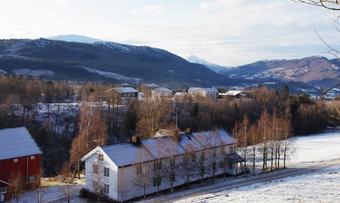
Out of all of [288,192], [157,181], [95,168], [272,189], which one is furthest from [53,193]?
[288,192]

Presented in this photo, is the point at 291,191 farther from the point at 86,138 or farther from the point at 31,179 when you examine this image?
the point at 86,138

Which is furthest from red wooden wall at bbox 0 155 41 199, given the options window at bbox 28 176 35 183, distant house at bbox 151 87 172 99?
distant house at bbox 151 87 172 99

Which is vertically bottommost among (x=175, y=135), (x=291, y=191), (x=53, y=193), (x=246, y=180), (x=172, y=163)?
(x=246, y=180)

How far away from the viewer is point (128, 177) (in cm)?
3894

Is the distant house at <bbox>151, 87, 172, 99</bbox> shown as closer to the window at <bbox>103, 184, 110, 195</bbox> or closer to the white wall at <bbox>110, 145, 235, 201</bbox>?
A: the white wall at <bbox>110, 145, 235, 201</bbox>

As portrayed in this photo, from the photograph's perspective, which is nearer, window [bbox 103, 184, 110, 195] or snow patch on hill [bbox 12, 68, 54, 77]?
window [bbox 103, 184, 110, 195]

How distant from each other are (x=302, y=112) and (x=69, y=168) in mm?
63736

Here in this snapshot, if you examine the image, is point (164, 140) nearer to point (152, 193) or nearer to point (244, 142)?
point (152, 193)

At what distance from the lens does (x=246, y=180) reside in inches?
1799

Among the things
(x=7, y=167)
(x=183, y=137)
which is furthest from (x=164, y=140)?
(x=7, y=167)

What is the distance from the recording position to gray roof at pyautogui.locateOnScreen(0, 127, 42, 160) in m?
39.2

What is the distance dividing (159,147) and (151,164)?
245cm

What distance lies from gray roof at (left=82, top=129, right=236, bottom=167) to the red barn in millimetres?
4666

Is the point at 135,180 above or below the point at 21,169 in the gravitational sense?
below
